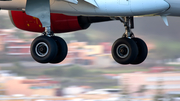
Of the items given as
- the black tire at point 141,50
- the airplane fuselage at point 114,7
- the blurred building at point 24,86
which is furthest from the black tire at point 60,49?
the blurred building at point 24,86

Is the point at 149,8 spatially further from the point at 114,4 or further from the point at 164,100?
the point at 164,100

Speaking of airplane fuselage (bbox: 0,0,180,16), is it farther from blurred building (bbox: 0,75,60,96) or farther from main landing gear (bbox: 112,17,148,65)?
blurred building (bbox: 0,75,60,96)

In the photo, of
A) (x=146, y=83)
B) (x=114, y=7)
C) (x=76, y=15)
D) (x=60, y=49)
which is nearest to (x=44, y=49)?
(x=60, y=49)

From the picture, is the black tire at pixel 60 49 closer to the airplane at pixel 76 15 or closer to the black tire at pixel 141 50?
the airplane at pixel 76 15

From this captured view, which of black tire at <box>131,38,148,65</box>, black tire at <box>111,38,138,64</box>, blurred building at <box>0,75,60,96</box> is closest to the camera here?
black tire at <box>111,38,138,64</box>

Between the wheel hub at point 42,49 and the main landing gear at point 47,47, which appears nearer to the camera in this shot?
the main landing gear at point 47,47

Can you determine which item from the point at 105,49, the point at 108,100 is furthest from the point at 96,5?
the point at 108,100

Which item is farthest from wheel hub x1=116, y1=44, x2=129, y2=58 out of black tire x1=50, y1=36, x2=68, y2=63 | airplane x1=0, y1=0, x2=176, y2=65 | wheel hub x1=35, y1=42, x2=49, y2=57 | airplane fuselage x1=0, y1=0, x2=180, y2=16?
wheel hub x1=35, y1=42, x2=49, y2=57
